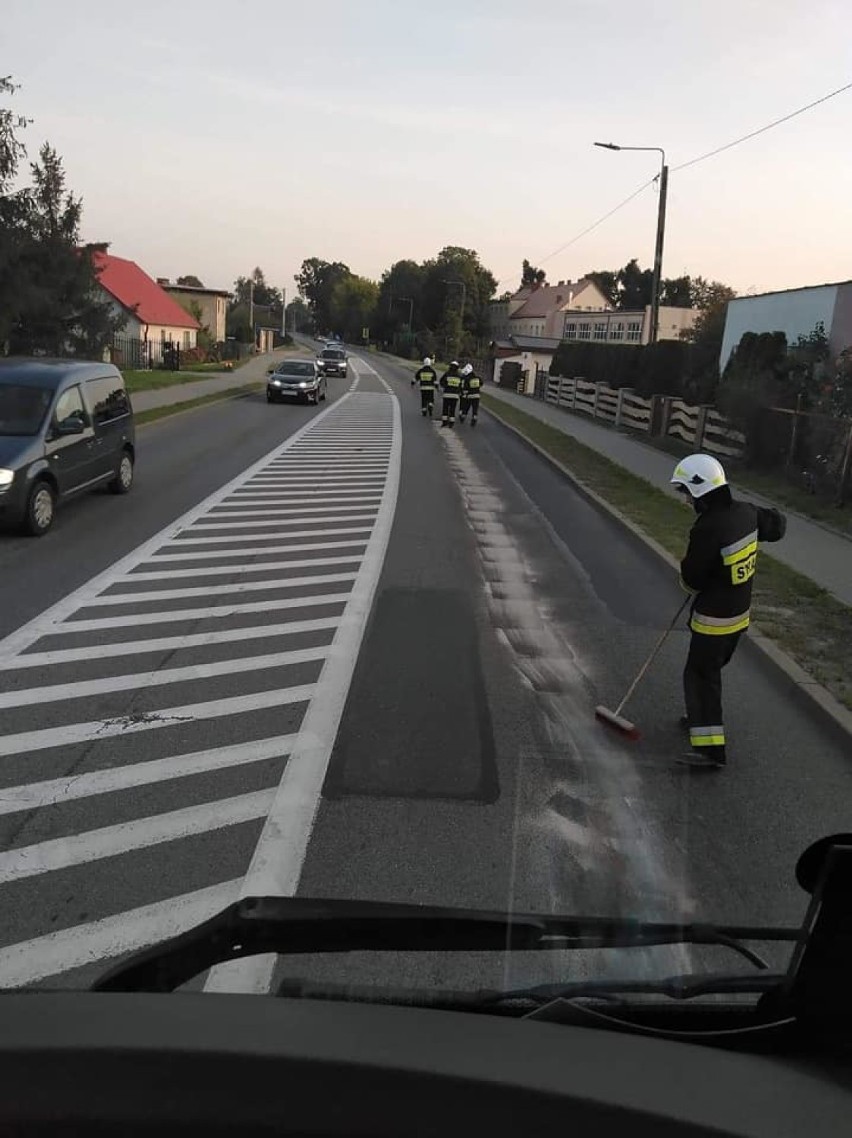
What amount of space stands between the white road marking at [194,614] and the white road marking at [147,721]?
6.24 feet

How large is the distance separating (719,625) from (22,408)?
29.6 feet

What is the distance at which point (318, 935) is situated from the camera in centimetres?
192

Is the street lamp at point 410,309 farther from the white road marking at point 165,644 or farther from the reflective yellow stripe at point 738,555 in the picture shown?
the reflective yellow stripe at point 738,555

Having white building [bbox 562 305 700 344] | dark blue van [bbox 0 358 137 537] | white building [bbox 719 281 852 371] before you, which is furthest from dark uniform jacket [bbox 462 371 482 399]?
white building [bbox 562 305 700 344]

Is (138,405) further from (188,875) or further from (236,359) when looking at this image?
(236,359)

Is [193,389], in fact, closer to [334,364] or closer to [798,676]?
[334,364]

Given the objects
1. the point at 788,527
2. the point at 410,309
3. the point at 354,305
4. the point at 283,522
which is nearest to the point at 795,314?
the point at 788,527

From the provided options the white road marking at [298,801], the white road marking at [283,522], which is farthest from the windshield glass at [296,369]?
the white road marking at [298,801]

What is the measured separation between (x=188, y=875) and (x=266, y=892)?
14.7 inches

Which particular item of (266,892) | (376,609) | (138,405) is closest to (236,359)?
(138,405)

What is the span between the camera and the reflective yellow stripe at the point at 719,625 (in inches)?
216

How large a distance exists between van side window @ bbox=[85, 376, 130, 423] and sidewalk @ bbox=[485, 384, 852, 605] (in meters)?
9.00

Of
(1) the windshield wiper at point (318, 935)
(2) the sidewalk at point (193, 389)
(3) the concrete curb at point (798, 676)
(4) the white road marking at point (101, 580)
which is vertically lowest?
(4) the white road marking at point (101, 580)

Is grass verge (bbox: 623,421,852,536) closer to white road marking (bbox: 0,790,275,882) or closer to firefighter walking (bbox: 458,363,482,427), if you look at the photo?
firefighter walking (bbox: 458,363,482,427)
